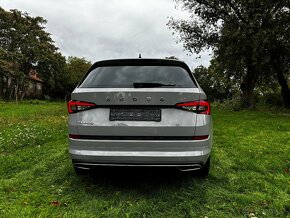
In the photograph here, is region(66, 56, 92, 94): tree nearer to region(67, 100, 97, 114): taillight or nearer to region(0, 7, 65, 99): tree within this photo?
region(0, 7, 65, 99): tree

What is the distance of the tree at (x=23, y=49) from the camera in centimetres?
3750

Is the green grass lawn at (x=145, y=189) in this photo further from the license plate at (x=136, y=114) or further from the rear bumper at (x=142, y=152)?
the license plate at (x=136, y=114)

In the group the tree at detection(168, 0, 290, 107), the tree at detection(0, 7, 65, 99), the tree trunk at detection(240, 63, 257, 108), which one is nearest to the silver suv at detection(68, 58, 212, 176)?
the tree at detection(168, 0, 290, 107)

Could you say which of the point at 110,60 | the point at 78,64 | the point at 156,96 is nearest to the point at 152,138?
the point at 156,96

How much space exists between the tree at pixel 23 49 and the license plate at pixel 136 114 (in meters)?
34.6

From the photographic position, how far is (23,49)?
39875 mm

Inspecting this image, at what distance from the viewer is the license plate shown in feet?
11.6

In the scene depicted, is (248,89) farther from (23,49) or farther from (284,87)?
(23,49)

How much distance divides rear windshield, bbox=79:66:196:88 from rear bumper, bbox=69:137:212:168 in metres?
0.70

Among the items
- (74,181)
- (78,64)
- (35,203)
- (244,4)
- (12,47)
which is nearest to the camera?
(35,203)

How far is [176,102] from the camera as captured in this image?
3.55 metres

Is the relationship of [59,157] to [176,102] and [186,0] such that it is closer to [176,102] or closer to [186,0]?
[176,102]

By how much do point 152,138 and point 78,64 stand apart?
200 ft

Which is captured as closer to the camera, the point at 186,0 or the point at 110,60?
the point at 110,60
